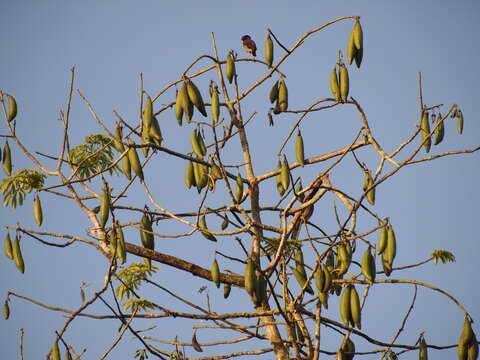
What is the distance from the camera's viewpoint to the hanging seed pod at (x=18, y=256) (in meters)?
4.48

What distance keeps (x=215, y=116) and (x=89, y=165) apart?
207 centimetres

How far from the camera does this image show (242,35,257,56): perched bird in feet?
22.0

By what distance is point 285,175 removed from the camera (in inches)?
189

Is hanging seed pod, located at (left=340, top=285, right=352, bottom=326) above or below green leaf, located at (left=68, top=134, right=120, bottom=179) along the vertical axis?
below

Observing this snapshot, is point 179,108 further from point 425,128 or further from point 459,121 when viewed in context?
point 459,121

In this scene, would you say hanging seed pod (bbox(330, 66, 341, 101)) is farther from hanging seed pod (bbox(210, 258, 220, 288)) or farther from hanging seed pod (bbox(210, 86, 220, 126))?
hanging seed pod (bbox(210, 258, 220, 288))

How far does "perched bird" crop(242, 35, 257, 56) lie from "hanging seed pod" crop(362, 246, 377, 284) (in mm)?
3203

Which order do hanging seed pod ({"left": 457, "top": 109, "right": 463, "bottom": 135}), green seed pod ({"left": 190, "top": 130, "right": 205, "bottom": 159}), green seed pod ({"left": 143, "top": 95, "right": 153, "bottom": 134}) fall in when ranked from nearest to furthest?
1. green seed pod ({"left": 143, "top": 95, "right": 153, "bottom": 134})
2. green seed pod ({"left": 190, "top": 130, "right": 205, "bottom": 159})
3. hanging seed pod ({"left": 457, "top": 109, "right": 463, "bottom": 135})

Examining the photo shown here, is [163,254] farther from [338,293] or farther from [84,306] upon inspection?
[338,293]

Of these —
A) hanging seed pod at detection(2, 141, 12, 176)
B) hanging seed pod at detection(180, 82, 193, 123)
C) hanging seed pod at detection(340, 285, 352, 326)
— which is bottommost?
hanging seed pod at detection(340, 285, 352, 326)

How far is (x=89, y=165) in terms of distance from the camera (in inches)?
253

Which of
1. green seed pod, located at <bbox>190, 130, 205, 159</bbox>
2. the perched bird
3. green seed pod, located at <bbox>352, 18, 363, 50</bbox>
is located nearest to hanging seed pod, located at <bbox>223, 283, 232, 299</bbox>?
green seed pod, located at <bbox>190, 130, 205, 159</bbox>

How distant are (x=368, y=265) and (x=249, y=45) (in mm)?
3351

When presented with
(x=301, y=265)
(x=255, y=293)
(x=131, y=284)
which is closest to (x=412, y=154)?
(x=301, y=265)
